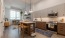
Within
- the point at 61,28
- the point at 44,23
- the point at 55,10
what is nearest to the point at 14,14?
the point at 44,23

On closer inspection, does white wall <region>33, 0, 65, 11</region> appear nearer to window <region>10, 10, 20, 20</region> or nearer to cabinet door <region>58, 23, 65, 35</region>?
cabinet door <region>58, 23, 65, 35</region>

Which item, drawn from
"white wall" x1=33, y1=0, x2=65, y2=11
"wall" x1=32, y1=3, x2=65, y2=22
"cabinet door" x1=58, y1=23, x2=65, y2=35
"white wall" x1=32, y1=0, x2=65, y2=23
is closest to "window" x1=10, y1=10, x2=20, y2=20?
"white wall" x1=32, y1=0, x2=65, y2=23

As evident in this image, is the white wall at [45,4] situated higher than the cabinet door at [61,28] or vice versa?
the white wall at [45,4]

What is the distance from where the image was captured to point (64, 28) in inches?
205

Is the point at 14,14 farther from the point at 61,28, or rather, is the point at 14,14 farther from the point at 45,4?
the point at 61,28

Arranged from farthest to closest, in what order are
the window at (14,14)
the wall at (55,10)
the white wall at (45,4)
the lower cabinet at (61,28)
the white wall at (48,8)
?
the window at (14,14) < the white wall at (45,4) < the white wall at (48,8) < the wall at (55,10) < the lower cabinet at (61,28)

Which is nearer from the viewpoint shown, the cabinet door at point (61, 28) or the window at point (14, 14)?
the cabinet door at point (61, 28)

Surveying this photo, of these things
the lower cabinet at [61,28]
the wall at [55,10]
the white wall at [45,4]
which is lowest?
the lower cabinet at [61,28]

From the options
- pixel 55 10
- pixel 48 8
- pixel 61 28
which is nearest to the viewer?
pixel 61 28

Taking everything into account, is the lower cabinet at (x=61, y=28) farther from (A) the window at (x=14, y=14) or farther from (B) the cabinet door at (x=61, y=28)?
(A) the window at (x=14, y=14)

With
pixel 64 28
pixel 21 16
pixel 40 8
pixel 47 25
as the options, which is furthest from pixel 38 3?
pixel 21 16

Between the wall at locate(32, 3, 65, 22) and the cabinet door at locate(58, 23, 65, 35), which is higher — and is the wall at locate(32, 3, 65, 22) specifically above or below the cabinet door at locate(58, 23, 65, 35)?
above

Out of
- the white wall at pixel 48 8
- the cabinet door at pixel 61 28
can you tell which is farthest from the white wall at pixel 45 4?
the cabinet door at pixel 61 28

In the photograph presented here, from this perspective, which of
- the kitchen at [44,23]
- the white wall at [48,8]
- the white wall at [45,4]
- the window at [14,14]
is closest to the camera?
the kitchen at [44,23]
